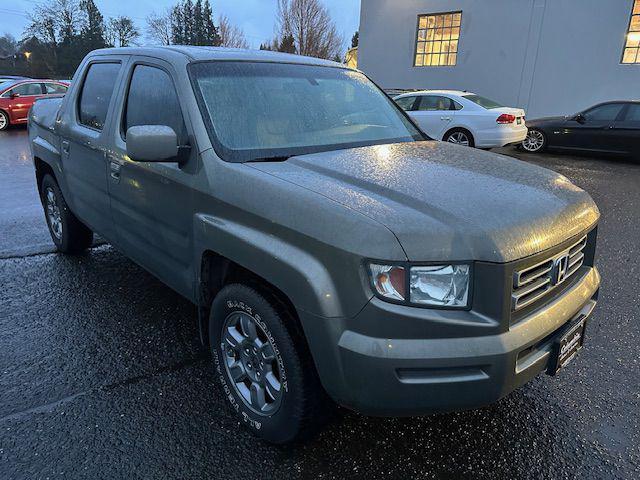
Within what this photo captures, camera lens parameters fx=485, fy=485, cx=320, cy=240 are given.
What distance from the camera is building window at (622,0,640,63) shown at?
13.9 metres

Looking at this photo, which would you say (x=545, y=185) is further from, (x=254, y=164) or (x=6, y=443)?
(x=6, y=443)

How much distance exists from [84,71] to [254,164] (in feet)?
8.41

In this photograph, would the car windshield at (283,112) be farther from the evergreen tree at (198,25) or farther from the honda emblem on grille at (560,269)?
the evergreen tree at (198,25)

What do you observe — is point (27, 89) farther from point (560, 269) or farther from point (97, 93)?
point (560, 269)

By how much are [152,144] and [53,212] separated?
3.00 metres

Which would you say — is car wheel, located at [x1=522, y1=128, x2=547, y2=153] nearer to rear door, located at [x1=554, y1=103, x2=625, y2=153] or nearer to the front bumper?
rear door, located at [x1=554, y1=103, x2=625, y2=153]

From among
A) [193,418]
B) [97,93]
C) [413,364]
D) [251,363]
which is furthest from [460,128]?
[413,364]

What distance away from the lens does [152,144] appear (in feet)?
7.86

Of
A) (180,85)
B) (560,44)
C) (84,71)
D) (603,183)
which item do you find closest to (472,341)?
(180,85)

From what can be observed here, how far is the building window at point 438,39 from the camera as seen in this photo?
17188mm

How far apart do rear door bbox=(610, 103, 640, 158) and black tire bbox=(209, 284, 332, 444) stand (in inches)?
452

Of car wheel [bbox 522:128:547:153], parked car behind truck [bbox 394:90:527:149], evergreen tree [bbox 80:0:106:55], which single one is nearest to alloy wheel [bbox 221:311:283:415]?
parked car behind truck [bbox 394:90:527:149]

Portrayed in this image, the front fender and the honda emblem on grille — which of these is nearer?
the front fender

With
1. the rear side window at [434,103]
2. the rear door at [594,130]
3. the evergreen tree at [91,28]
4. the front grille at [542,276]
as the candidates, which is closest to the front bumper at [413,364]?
the front grille at [542,276]
